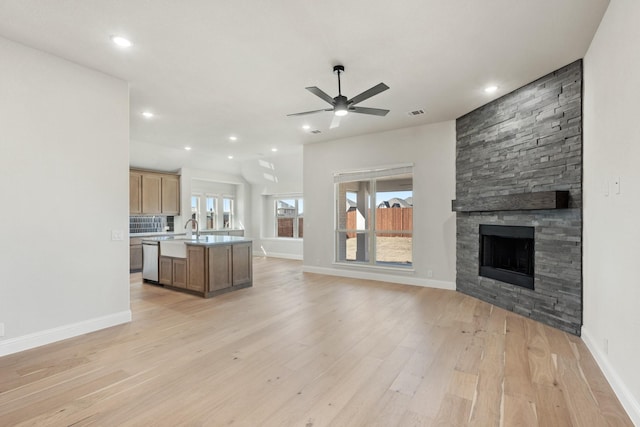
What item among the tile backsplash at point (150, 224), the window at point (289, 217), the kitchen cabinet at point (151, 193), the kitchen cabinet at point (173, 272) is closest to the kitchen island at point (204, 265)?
the kitchen cabinet at point (173, 272)

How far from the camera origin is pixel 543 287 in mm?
3791

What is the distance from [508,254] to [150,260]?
604cm

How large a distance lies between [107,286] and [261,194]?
696cm

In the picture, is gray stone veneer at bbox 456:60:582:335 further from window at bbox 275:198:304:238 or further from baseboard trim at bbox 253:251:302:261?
window at bbox 275:198:304:238

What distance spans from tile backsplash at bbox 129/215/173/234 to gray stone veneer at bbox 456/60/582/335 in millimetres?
7581

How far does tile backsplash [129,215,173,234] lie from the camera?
321 inches

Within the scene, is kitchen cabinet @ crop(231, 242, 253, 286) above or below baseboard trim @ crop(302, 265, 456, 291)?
above

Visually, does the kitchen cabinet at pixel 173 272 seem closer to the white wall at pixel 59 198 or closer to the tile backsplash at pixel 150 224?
the white wall at pixel 59 198

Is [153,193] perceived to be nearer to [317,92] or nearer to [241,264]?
[241,264]

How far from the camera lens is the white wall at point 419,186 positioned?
18.2 feet

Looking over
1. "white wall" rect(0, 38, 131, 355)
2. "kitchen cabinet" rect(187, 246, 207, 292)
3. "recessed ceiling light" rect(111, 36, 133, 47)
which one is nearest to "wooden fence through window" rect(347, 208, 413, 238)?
"kitchen cabinet" rect(187, 246, 207, 292)

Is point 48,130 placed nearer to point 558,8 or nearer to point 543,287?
point 558,8

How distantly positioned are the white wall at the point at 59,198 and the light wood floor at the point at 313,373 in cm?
31

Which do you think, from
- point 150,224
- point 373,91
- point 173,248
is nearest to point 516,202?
point 373,91
